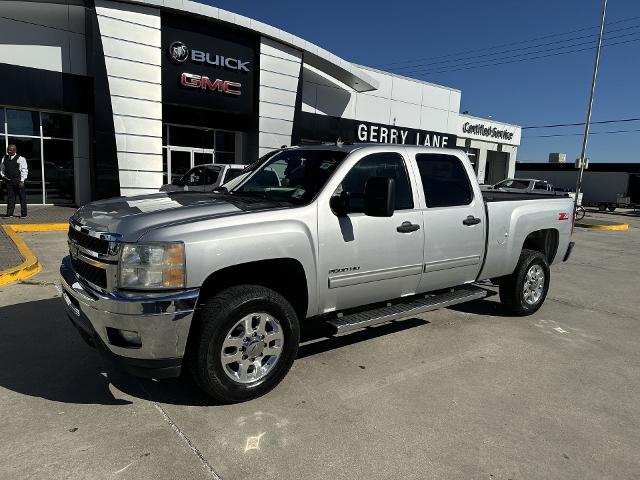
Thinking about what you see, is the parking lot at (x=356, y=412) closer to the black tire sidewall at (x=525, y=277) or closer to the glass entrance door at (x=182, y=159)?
the black tire sidewall at (x=525, y=277)

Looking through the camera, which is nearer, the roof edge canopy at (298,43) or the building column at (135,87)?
the building column at (135,87)

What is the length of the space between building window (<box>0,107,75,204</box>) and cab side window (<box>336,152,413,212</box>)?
15.0m

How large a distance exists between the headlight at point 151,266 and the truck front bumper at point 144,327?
0.23 feet

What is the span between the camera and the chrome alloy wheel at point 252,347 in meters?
3.28

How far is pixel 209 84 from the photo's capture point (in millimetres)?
16641

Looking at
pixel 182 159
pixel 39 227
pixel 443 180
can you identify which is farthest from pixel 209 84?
pixel 443 180

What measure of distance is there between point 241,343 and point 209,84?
1514 centimetres

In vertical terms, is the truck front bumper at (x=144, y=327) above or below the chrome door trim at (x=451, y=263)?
below

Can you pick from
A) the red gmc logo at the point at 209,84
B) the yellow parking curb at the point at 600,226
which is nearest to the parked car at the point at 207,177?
the red gmc logo at the point at 209,84

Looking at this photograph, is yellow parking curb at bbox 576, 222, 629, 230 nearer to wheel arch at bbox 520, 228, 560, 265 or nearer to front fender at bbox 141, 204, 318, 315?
wheel arch at bbox 520, 228, 560, 265

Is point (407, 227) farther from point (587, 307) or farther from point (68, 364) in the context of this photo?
point (587, 307)

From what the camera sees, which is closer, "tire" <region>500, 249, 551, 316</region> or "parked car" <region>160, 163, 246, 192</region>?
"tire" <region>500, 249, 551, 316</region>

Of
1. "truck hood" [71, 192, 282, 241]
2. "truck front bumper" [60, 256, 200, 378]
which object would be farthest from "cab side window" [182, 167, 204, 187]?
"truck front bumper" [60, 256, 200, 378]

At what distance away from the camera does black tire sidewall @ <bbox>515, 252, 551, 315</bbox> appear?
5.43 metres
